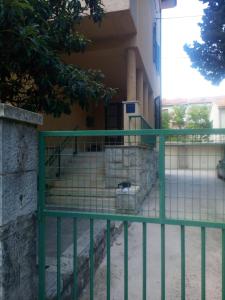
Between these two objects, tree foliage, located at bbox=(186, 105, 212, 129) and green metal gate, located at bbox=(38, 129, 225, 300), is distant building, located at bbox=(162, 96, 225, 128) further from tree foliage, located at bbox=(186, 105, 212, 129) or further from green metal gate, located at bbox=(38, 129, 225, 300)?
green metal gate, located at bbox=(38, 129, 225, 300)

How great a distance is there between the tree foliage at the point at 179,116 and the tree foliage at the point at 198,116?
2.35ft

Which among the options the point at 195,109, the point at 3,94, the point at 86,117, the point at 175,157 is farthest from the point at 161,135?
the point at 195,109

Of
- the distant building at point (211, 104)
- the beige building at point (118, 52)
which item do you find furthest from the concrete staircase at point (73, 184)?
the distant building at point (211, 104)

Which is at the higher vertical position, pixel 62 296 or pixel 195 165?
pixel 195 165

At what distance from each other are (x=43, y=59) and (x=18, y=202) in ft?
6.07

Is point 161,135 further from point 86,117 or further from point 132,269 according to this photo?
point 86,117

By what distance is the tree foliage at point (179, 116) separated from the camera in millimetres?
39244

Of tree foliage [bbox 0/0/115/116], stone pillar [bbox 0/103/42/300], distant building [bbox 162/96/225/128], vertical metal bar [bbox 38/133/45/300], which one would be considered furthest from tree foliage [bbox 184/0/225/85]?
distant building [bbox 162/96/225/128]

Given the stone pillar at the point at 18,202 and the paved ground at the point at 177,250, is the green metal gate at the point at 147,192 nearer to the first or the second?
the paved ground at the point at 177,250

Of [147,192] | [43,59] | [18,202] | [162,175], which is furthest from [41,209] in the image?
[43,59]

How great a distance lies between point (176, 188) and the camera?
299 cm

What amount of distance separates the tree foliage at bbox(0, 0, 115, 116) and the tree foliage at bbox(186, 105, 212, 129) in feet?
113

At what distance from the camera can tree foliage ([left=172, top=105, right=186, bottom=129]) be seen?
39.2 metres

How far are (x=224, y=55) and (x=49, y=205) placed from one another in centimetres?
880
